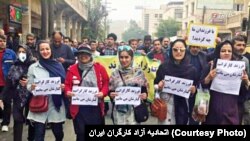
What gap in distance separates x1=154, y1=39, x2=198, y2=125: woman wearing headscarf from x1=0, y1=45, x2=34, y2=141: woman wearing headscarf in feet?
6.60

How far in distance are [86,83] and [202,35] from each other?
7.63ft

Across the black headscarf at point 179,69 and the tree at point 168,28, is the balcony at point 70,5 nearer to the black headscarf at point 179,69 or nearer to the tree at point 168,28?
the black headscarf at point 179,69

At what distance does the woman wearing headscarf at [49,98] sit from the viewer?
5.06 metres

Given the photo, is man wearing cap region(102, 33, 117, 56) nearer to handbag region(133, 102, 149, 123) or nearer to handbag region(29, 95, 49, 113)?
handbag region(29, 95, 49, 113)

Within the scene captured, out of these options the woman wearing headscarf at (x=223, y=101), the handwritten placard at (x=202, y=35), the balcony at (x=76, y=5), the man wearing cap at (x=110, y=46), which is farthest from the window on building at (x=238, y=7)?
the woman wearing headscarf at (x=223, y=101)

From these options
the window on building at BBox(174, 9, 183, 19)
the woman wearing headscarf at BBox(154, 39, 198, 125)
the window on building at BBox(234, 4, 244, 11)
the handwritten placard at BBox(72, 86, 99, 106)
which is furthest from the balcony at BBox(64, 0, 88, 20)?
the window on building at BBox(174, 9, 183, 19)

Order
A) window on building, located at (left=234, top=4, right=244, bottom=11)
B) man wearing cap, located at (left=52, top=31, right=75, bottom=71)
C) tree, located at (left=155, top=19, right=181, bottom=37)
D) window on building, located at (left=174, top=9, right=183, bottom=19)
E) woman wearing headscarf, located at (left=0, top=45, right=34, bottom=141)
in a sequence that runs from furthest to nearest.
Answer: window on building, located at (left=174, top=9, right=183, bottom=19)
tree, located at (left=155, top=19, right=181, bottom=37)
window on building, located at (left=234, top=4, right=244, bottom=11)
man wearing cap, located at (left=52, top=31, right=75, bottom=71)
woman wearing headscarf, located at (left=0, top=45, right=34, bottom=141)

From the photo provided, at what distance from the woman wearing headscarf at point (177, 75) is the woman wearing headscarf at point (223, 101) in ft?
0.74

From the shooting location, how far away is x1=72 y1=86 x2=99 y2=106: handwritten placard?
4.79 meters

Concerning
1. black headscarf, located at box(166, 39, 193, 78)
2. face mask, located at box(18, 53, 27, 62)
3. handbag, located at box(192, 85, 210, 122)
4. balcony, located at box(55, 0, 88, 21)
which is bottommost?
handbag, located at box(192, 85, 210, 122)

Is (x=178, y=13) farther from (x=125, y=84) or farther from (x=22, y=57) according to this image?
(x=125, y=84)

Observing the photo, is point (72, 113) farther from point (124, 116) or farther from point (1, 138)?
point (1, 138)

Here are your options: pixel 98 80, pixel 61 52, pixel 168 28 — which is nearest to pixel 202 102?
pixel 98 80

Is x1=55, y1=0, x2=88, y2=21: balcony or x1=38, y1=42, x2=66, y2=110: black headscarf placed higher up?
x1=55, y1=0, x2=88, y2=21: balcony
